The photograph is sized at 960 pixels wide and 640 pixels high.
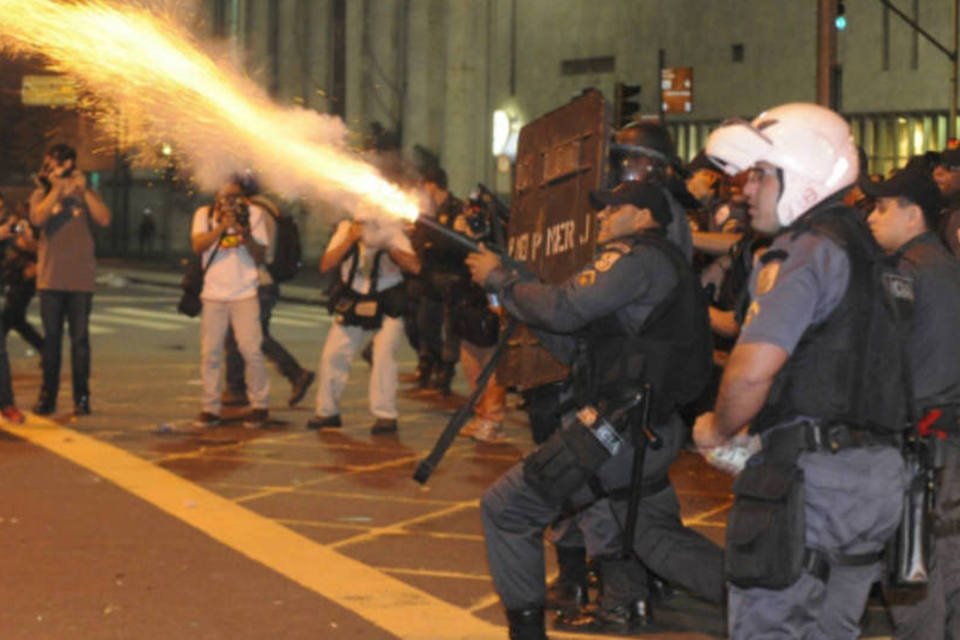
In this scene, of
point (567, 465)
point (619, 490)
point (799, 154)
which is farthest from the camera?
point (619, 490)

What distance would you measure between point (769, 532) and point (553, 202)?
2.69 m

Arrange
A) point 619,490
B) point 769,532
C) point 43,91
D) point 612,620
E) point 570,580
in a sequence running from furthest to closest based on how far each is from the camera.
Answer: point 43,91 → point 570,580 → point 612,620 → point 619,490 → point 769,532

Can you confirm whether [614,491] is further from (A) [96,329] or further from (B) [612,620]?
(A) [96,329]

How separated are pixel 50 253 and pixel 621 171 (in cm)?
712

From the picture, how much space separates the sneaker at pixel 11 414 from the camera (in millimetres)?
12836

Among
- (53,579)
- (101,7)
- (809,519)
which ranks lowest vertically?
(53,579)

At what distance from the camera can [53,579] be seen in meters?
7.91

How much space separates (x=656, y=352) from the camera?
6551mm

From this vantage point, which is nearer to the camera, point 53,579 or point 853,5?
point 53,579

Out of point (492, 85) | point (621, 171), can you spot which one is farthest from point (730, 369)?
point (492, 85)

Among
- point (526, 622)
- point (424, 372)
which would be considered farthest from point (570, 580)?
point (424, 372)

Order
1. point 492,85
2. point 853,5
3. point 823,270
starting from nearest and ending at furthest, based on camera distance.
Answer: point 823,270 → point 853,5 → point 492,85

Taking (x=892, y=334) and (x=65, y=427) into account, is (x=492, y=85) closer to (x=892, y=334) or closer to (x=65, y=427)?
(x=65, y=427)

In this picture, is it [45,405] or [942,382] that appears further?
[45,405]
